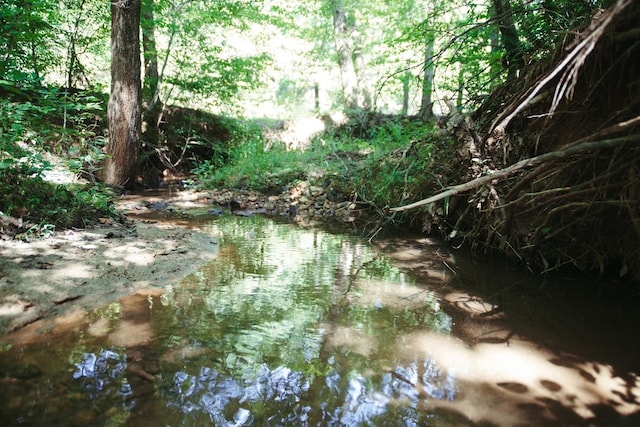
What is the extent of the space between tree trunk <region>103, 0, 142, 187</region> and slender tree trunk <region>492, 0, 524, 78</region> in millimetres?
5846

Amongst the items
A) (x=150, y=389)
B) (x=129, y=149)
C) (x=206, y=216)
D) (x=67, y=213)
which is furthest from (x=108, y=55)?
(x=150, y=389)

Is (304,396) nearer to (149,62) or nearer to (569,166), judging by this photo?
(569,166)

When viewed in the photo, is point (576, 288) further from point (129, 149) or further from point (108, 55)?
point (108, 55)

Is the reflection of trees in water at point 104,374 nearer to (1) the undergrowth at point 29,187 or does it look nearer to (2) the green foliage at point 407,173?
(1) the undergrowth at point 29,187

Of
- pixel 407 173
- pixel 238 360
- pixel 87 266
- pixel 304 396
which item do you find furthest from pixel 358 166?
pixel 304 396

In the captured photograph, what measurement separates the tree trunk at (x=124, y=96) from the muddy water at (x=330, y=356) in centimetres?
484

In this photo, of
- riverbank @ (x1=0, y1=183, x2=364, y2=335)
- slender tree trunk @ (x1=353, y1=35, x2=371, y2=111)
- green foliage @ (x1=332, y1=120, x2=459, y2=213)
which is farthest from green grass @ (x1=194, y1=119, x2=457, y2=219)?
riverbank @ (x1=0, y1=183, x2=364, y2=335)

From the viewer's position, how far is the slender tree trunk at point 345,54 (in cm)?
1248

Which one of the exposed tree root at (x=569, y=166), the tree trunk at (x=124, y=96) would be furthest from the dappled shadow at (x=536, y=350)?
the tree trunk at (x=124, y=96)

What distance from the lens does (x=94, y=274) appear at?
3010 mm

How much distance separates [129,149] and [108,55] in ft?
15.7

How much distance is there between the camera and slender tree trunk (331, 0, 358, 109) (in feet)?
41.0

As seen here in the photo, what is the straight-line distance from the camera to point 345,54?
41.1 feet

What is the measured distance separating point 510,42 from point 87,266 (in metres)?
5.19
